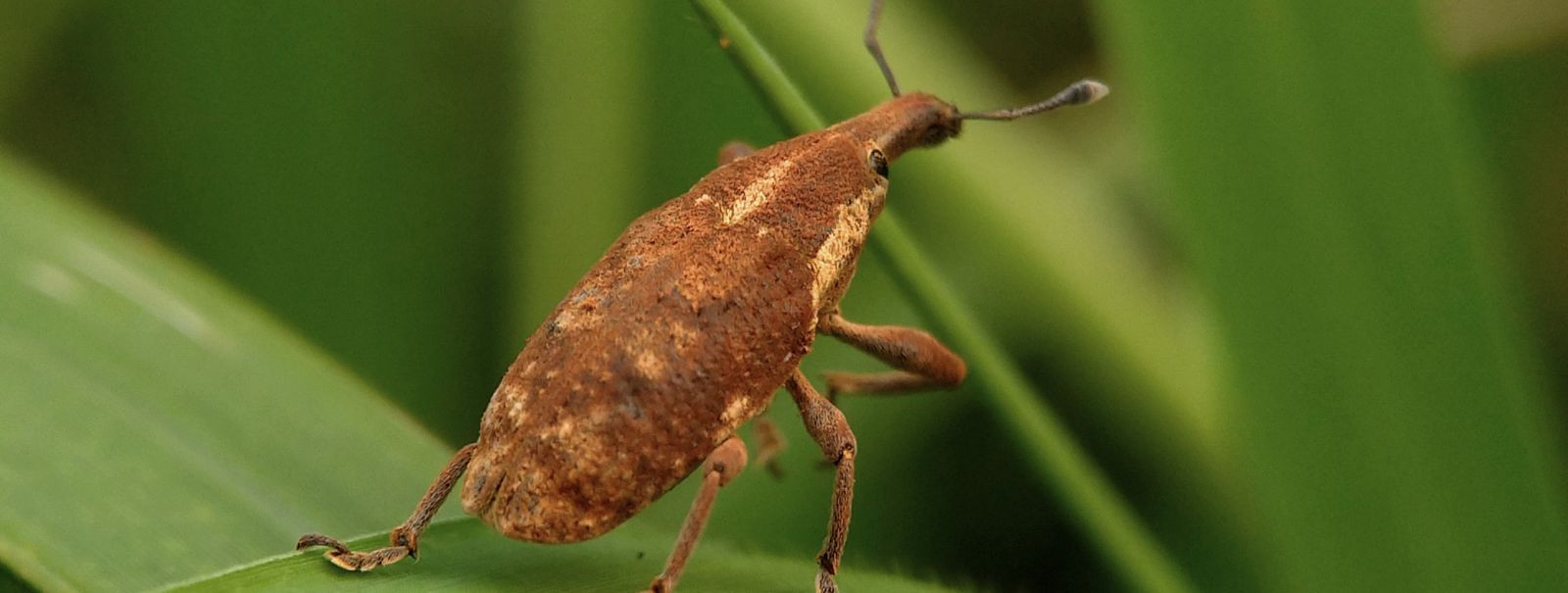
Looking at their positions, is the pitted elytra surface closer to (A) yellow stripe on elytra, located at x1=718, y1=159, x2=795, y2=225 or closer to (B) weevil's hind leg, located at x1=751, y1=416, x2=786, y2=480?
(A) yellow stripe on elytra, located at x1=718, y1=159, x2=795, y2=225

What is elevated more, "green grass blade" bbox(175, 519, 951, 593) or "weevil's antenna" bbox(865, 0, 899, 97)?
"weevil's antenna" bbox(865, 0, 899, 97)

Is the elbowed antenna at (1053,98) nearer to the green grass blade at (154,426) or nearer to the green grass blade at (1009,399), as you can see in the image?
the green grass blade at (1009,399)

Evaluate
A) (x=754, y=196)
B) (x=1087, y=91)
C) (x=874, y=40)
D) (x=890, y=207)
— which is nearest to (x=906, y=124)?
(x=890, y=207)

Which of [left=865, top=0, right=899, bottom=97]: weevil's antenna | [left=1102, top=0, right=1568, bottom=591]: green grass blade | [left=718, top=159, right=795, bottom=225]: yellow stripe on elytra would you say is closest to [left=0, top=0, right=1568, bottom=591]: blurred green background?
[left=1102, top=0, right=1568, bottom=591]: green grass blade

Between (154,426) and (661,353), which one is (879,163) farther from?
(154,426)

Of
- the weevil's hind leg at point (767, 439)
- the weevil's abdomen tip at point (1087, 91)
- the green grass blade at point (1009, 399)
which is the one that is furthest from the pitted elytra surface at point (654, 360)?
the weevil's abdomen tip at point (1087, 91)

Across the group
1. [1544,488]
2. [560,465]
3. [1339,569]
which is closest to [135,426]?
[560,465]
